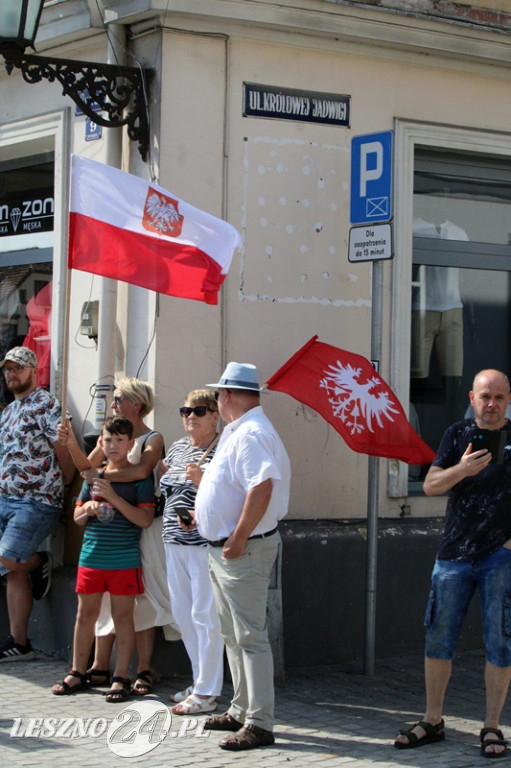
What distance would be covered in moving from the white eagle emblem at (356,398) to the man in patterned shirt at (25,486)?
189 cm

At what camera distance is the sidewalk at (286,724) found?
5.45 metres

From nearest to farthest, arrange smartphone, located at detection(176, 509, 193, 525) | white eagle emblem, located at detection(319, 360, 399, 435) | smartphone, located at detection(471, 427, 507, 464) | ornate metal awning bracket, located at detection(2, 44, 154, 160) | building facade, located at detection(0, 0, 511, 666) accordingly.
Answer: smartphone, located at detection(471, 427, 507, 464)
smartphone, located at detection(176, 509, 193, 525)
white eagle emblem, located at detection(319, 360, 399, 435)
ornate metal awning bracket, located at detection(2, 44, 154, 160)
building facade, located at detection(0, 0, 511, 666)

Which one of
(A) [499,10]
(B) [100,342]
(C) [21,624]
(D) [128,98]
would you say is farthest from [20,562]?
(A) [499,10]

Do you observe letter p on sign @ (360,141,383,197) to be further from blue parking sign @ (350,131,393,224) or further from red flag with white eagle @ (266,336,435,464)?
red flag with white eagle @ (266,336,435,464)

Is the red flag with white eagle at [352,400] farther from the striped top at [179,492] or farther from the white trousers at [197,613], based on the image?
the white trousers at [197,613]

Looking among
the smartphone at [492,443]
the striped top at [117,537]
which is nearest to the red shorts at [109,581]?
the striped top at [117,537]

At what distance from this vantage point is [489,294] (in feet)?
28.2

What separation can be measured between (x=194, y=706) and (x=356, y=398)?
1.98m

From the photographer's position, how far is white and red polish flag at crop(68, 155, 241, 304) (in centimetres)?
631

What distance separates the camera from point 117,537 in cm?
662

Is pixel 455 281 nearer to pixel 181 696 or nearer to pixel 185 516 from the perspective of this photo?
pixel 185 516

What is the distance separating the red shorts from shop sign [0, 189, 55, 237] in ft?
9.68

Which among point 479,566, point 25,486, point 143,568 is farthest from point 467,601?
point 25,486

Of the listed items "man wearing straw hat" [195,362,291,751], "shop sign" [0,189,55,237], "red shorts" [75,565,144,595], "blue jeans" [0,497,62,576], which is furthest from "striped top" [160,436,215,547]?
"shop sign" [0,189,55,237]
